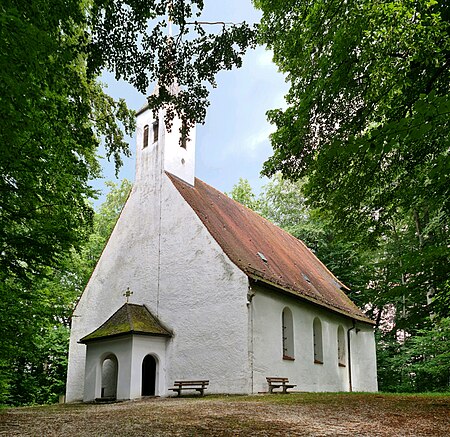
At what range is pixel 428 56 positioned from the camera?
24.3ft

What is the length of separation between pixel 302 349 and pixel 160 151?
375 inches

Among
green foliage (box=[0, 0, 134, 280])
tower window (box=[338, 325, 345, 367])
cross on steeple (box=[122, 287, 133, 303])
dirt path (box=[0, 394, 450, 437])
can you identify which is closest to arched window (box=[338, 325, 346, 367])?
tower window (box=[338, 325, 345, 367])

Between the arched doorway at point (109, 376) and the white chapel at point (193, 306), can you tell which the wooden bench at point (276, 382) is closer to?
the white chapel at point (193, 306)

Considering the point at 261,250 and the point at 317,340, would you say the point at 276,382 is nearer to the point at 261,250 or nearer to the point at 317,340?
the point at 317,340

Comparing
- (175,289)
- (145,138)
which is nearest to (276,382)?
(175,289)

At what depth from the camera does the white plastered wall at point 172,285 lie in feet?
48.1

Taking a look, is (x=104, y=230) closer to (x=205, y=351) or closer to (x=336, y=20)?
(x=205, y=351)

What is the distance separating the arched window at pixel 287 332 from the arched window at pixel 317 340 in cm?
230

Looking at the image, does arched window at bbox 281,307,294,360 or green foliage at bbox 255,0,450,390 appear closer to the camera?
green foliage at bbox 255,0,450,390

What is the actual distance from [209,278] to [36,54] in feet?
37.4

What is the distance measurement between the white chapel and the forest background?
458 centimetres

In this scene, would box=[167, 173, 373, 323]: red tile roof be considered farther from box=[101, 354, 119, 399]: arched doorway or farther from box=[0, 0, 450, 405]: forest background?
box=[101, 354, 119, 399]: arched doorway

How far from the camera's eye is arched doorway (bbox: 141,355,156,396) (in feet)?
54.0

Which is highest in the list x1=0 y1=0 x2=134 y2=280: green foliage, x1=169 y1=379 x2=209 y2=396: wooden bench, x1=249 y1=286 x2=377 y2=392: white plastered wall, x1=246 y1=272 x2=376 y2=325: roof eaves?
x1=0 y1=0 x2=134 y2=280: green foliage
